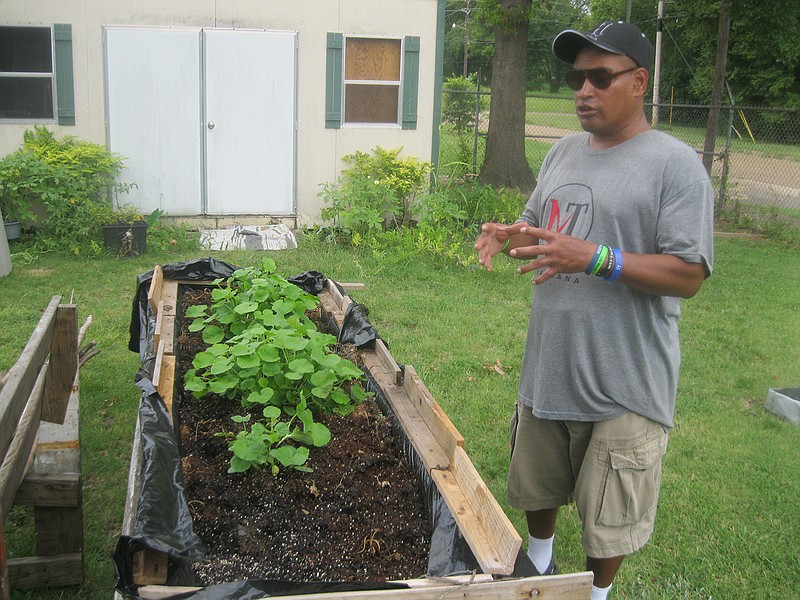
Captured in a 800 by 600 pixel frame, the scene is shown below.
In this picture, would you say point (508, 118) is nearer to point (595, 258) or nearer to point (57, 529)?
point (57, 529)

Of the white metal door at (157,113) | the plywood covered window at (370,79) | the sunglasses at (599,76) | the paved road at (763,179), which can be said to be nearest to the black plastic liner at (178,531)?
the sunglasses at (599,76)

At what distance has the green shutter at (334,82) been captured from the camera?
10.0m

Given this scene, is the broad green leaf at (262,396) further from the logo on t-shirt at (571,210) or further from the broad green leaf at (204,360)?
the logo on t-shirt at (571,210)

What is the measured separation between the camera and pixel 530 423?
2.82 meters

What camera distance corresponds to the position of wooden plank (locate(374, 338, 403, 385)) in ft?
12.7

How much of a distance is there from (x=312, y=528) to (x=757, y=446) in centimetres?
315

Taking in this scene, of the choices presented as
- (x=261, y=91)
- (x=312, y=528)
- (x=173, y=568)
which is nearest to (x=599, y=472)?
(x=312, y=528)

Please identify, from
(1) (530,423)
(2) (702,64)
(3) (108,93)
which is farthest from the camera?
(2) (702,64)

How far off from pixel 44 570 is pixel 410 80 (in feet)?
26.7

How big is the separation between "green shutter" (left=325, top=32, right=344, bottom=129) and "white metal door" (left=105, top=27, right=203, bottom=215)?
153cm

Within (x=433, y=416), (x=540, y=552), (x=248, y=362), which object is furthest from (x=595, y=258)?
(x=248, y=362)

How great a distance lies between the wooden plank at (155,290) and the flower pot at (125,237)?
3.59 m

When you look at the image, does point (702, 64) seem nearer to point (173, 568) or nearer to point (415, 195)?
point (415, 195)

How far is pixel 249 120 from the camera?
9.99 metres
